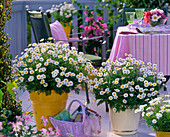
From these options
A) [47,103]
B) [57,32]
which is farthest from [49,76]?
[57,32]

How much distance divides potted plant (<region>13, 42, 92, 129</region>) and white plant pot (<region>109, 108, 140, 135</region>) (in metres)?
0.38

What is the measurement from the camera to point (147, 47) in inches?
138

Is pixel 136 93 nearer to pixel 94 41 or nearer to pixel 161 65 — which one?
pixel 161 65

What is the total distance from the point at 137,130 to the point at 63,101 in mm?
681

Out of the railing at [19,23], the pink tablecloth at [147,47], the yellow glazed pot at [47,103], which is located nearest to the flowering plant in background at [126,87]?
the yellow glazed pot at [47,103]

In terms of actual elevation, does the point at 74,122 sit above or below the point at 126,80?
below

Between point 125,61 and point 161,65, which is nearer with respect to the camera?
point 125,61

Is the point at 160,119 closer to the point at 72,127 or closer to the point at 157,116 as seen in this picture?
the point at 157,116

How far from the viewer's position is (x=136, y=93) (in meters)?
2.88

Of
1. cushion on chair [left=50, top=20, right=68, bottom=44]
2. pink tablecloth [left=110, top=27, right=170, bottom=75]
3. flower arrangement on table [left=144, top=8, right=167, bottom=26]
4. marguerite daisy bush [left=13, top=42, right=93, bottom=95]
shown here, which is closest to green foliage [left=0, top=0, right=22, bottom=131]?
marguerite daisy bush [left=13, top=42, right=93, bottom=95]

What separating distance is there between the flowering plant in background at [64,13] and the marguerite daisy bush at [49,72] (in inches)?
118

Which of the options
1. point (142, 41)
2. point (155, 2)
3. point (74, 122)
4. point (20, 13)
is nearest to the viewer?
point (74, 122)

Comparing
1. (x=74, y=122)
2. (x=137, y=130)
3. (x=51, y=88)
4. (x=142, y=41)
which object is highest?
(x=142, y=41)

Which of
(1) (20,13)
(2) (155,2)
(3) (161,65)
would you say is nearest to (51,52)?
(3) (161,65)
